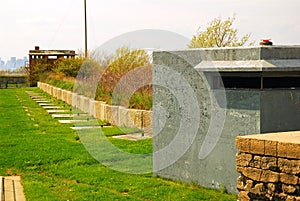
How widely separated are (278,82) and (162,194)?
2.36 m

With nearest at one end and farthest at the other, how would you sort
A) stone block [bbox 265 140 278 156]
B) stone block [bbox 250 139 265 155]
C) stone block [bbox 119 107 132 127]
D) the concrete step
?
stone block [bbox 265 140 278 156], stone block [bbox 250 139 265 155], the concrete step, stone block [bbox 119 107 132 127]

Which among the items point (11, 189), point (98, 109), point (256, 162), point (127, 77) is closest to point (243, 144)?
point (256, 162)

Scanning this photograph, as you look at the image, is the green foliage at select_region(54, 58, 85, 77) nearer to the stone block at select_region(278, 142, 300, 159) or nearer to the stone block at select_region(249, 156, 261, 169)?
the stone block at select_region(249, 156, 261, 169)

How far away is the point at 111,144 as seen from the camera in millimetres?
12812

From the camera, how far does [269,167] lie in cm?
583

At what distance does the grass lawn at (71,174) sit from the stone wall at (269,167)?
5.18ft

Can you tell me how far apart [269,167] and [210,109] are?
7.78 ft

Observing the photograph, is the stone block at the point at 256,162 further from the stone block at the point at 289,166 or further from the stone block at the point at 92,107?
the stone block at the point at 92,107

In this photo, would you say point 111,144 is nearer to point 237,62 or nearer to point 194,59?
point 194,59

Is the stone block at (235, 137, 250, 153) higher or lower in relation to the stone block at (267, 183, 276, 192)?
higher

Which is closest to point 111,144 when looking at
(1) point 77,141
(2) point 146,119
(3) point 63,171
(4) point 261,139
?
(1) point 77,141

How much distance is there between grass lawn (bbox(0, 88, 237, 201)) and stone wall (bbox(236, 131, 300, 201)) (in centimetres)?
158

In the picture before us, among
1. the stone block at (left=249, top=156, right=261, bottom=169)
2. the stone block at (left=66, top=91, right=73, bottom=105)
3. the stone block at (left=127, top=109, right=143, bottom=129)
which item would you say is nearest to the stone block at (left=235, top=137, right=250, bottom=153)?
the stone block at (left=249, top=156, right=261, bottom=169)

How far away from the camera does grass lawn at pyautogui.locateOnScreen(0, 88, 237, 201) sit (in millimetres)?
8000
